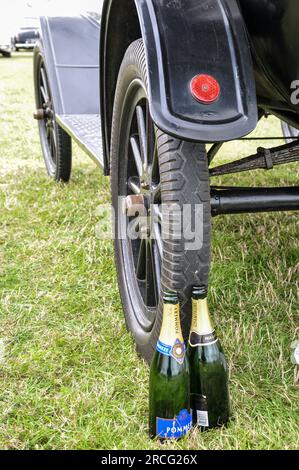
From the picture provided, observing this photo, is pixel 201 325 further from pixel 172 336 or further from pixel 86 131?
pixel 86 131

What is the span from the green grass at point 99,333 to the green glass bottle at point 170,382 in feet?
0.15

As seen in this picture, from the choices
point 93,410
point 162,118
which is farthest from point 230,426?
point 162,118

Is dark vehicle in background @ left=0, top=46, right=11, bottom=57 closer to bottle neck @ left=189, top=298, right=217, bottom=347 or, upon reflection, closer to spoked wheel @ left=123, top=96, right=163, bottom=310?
spoked wheel @ left=123, top=96, right=163, bottom=310

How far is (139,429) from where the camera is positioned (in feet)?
5.22

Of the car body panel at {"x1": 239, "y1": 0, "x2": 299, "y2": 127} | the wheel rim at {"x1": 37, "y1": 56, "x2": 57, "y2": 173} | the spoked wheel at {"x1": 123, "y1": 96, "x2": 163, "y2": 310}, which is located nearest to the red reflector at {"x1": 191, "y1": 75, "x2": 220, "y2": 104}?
the car body panel at {"x1": 239, "y1": 0, "x2": 299, "y2": 127}

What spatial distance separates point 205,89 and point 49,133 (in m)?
3.12

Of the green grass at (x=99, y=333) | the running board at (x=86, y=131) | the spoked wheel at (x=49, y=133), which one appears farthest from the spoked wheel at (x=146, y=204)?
the spoked wheel at (x=49, y=133)

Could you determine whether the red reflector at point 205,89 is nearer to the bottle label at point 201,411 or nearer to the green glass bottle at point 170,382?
the green glass bottle at point 170,382

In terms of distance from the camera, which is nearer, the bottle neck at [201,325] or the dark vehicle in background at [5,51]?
the bottle neck at [201,325]

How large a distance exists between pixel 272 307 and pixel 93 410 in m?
0.86

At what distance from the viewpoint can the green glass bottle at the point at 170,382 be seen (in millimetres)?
1497

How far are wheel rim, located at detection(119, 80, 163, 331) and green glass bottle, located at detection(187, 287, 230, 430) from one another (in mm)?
239

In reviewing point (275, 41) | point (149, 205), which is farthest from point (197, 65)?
point (149, 205)

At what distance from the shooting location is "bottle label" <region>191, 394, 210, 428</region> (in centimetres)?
156
